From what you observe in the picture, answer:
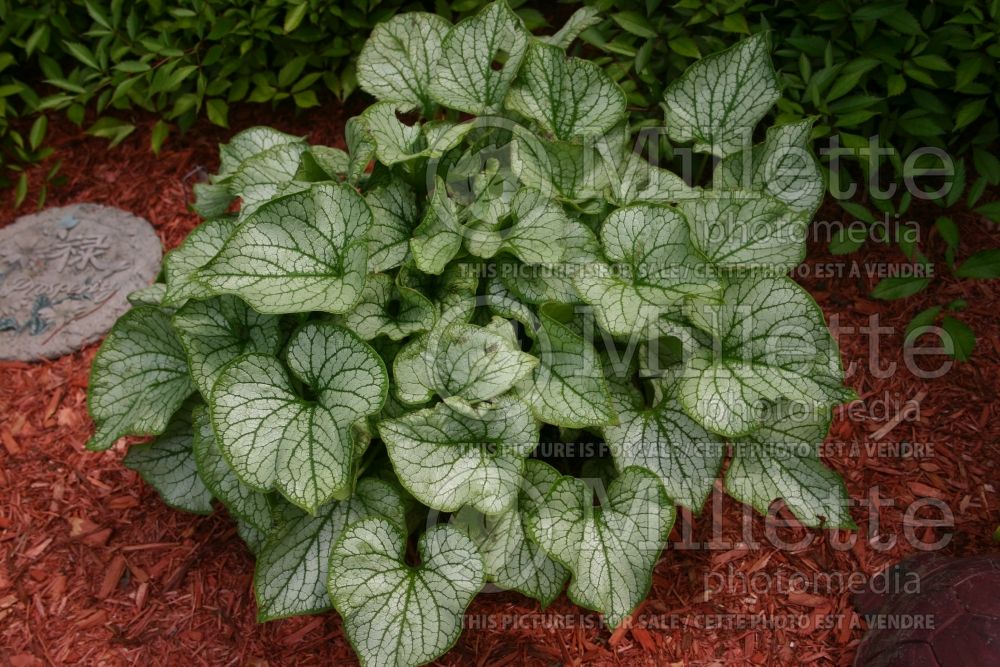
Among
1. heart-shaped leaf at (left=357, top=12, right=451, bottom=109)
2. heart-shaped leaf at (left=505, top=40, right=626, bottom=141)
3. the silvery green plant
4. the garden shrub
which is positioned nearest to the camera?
the silvery green plant

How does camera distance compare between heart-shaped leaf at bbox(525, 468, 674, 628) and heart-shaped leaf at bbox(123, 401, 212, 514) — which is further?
heart-shaped leaf at bbox(123, 401, 212, 514)

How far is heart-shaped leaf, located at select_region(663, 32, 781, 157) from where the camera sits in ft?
7.45

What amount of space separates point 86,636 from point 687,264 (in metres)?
1.97

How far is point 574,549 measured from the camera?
1.98m

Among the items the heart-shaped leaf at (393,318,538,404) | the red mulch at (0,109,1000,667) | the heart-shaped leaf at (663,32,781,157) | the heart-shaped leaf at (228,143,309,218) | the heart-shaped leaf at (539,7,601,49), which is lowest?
the red mulch at (0,109,1000,667)

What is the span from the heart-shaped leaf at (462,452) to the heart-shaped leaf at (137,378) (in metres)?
0.67

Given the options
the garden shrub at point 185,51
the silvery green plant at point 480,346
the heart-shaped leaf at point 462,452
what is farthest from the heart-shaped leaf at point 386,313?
the garden shrub at point 185,51

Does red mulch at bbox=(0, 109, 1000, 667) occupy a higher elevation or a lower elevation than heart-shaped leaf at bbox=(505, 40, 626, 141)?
lower

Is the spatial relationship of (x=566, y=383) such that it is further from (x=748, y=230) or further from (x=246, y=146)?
(x=246, y=146)

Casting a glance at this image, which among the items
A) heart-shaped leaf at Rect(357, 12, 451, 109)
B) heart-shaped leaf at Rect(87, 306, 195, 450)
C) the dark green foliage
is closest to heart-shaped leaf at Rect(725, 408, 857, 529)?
the dark green foliage

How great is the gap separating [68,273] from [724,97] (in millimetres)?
2496

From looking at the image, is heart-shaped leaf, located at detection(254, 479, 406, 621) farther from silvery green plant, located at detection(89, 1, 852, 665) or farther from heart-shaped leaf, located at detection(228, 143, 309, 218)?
heart-shaped leaf, located at detection(228, 143, 309, 218)

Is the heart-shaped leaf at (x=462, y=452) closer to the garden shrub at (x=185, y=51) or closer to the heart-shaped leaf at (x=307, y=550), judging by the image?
the heart-shaped leaf at (x=307, y=550)

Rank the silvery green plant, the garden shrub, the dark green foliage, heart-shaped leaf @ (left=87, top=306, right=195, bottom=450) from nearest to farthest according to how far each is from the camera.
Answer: the silvery green plant < heart-shaped leaf @ (left=87, top=306, right=195, bottom=450) < the dark green foliage < the garden shrub
